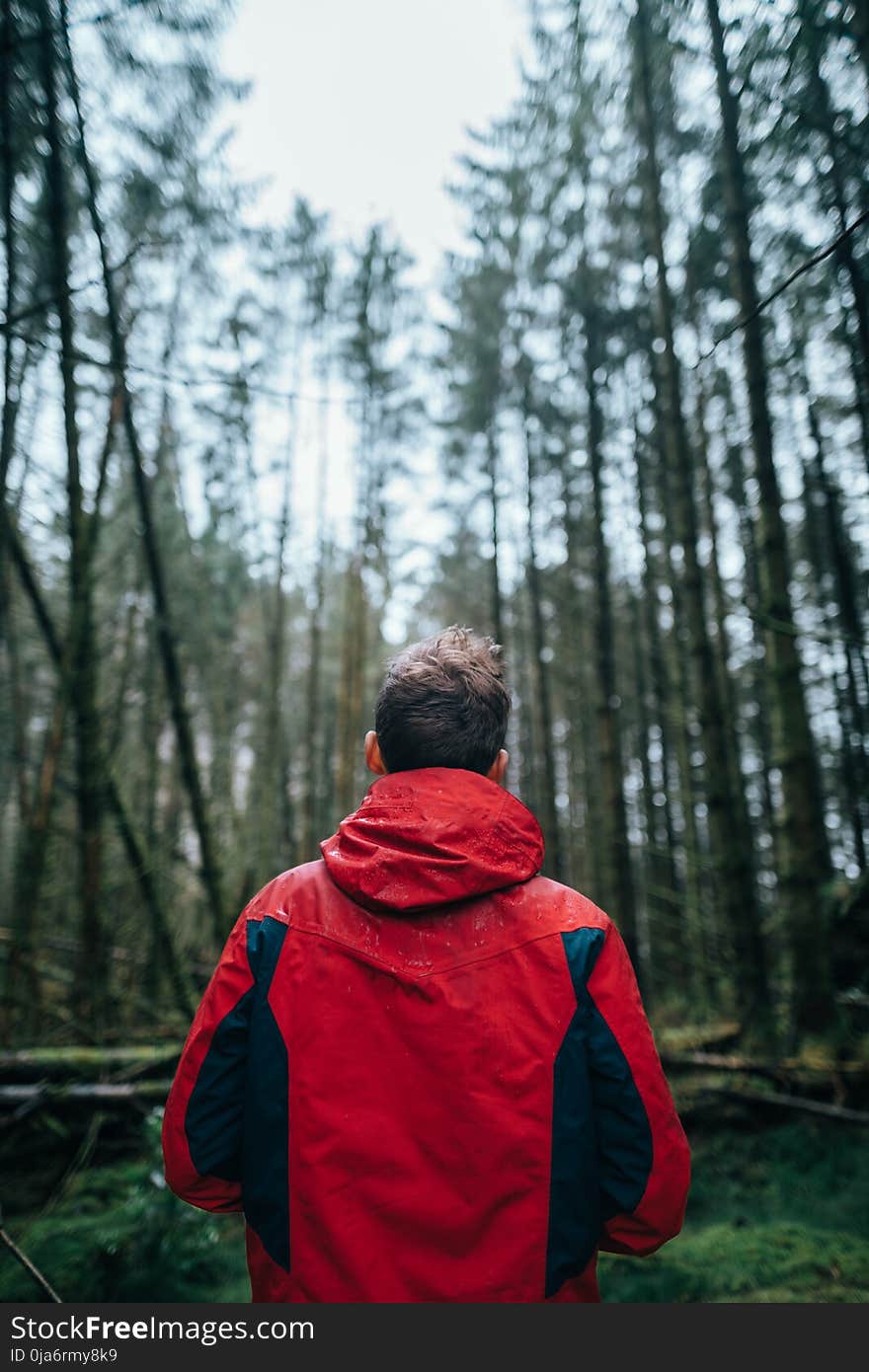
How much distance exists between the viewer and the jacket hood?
3.91ft

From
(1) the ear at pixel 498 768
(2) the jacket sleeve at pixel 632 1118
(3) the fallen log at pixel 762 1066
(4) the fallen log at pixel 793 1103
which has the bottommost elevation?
(4) the fallen log at pixel 793 1103

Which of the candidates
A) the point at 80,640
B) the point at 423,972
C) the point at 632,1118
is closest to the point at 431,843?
the point at 423,972

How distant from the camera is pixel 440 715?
138cm

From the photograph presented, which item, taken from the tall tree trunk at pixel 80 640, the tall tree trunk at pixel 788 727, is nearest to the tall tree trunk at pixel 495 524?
the tall tree trunk at pixel 788 727

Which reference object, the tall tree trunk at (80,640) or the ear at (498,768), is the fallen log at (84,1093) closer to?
the tall tree trunk at (80,640)

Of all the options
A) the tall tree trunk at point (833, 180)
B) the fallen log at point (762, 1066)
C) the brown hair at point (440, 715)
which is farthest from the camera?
the fallen log at point (762, 1066)

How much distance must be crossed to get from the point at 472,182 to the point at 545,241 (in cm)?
243

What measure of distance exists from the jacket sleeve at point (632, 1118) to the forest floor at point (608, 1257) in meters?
2.39

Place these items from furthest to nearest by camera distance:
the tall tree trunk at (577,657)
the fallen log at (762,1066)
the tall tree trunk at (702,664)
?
the tall tree trunk at (577,657)
the tall tree trunk at (702,664)
the fallen log at (762,1066)

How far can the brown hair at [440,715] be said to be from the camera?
1.38 meters

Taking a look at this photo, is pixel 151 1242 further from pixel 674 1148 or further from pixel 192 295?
pixel 192 295

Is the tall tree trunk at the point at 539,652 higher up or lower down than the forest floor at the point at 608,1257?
higher up

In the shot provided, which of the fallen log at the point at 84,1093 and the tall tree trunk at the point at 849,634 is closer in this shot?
the fallen log at the point at 84,1093

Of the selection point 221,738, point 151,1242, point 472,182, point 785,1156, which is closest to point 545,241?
point 472,182
